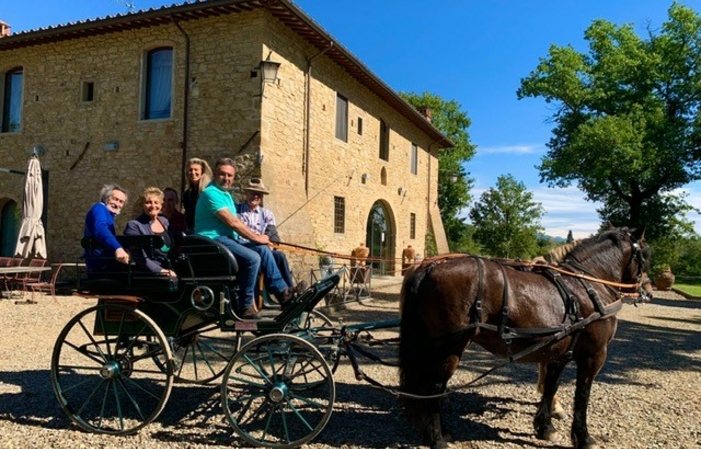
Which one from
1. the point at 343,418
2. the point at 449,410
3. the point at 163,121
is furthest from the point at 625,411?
the point at 163,121

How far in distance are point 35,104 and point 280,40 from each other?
7264 mm

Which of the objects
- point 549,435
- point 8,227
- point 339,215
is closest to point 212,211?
point 549,435

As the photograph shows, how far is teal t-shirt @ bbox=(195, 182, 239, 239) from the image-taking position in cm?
385

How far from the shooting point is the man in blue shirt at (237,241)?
3.77 m

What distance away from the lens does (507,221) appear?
30031 mm

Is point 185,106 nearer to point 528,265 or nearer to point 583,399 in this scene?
point 528,265

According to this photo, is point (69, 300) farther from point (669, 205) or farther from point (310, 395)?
point (669, 205)

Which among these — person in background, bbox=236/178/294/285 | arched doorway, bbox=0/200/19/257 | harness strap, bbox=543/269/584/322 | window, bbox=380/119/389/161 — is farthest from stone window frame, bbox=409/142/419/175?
harness strap, bbox=543/269/584/322

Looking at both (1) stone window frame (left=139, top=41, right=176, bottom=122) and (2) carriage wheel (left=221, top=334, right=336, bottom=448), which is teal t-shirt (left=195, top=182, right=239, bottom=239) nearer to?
(2) carriage wheel (left=221, top=334, right=336, bottom=448)

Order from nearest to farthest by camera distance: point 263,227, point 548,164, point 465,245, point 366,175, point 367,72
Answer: point 263,227 < point 367,72 < point 366,175 < point 548,164 < point 465,245

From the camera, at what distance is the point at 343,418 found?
4.04 m

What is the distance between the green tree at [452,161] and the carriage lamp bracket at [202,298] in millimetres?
30569

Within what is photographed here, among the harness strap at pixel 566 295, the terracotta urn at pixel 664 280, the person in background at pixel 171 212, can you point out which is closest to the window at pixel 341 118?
the person in background at pixel 171 212

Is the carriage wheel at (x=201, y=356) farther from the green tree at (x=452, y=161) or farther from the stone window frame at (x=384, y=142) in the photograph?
the green tree at (x=452, y=161)
